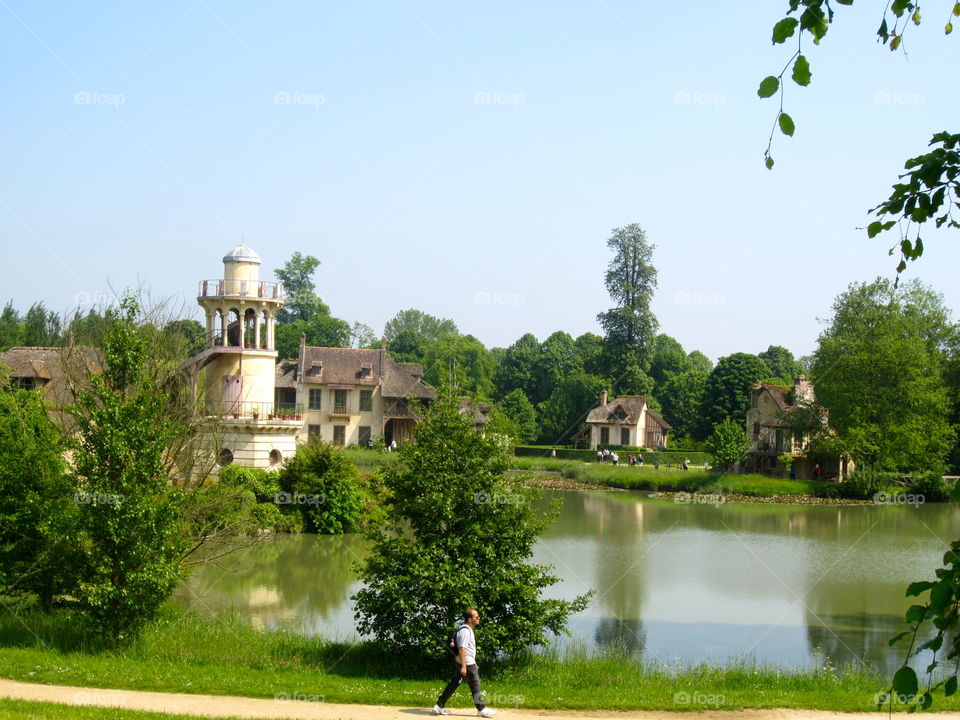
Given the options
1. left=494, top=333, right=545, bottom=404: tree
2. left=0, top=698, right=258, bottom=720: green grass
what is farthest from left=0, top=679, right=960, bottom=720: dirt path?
left=494, top=333, right=545, bottom=404: tree

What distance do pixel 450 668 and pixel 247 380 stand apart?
23975mm

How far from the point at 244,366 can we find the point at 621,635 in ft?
73.2

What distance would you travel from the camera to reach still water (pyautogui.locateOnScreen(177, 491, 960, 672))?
19297 mm

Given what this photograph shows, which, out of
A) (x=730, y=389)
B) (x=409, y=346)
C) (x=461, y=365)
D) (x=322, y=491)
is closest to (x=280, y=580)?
(x=322, y=491)

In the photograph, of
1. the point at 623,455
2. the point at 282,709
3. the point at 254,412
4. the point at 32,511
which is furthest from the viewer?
the point at 623,455

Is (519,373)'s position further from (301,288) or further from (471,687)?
(471,687)

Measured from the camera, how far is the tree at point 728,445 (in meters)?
53.1

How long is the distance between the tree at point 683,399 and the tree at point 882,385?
21.6 m

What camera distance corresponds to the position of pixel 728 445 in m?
53.1

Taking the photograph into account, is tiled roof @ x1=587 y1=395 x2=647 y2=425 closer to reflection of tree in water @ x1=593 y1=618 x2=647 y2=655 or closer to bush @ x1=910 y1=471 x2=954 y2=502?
bush @ x1=910 y1=471 x2=954 y2=502

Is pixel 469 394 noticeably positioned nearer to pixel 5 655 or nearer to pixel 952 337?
pixel 5 655

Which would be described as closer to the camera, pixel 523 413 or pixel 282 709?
pixel 282 709

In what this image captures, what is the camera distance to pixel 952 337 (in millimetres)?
57562

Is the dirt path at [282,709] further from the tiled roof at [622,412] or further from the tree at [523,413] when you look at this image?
the tiled roof at [622,412]
